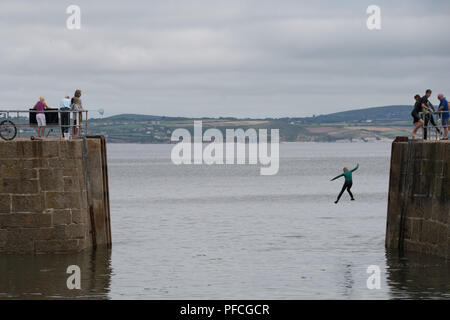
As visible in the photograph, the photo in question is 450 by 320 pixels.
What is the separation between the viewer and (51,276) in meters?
26.2

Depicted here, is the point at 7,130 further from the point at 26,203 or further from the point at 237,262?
the point at 237,262

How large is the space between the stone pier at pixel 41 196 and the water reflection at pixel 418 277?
9578mm

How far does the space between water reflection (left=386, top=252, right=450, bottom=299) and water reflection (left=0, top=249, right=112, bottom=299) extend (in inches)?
304

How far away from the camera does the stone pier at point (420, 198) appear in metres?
26.6

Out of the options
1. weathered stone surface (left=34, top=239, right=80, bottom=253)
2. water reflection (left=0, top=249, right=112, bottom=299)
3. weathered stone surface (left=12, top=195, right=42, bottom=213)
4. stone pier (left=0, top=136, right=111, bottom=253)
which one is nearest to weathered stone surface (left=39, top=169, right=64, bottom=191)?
stone pier (left=0, top=136, right=111, bottom=253)

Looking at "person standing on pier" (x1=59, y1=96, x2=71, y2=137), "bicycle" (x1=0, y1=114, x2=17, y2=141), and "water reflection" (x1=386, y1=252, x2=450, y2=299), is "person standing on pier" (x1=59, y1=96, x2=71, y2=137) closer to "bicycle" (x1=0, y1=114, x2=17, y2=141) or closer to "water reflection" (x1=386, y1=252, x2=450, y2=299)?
"bicycle" (x1=0, y1=114, x2=17, y2=141)

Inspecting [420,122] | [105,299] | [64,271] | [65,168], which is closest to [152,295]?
[105,299]

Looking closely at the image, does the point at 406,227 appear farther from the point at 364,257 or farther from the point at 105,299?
the point at 105,299

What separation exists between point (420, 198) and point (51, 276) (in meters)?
11.2

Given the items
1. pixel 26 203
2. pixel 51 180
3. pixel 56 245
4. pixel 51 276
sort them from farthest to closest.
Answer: pixel 56 245, pixel 51 180, pixel 26 203, pixel 51 276

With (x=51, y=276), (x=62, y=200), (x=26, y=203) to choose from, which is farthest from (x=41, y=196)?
(x=51, y=276)

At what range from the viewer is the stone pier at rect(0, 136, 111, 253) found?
90.6 ft

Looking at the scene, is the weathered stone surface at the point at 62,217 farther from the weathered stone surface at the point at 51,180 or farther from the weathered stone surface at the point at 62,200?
the weathered stone surface at the point at 51,180
